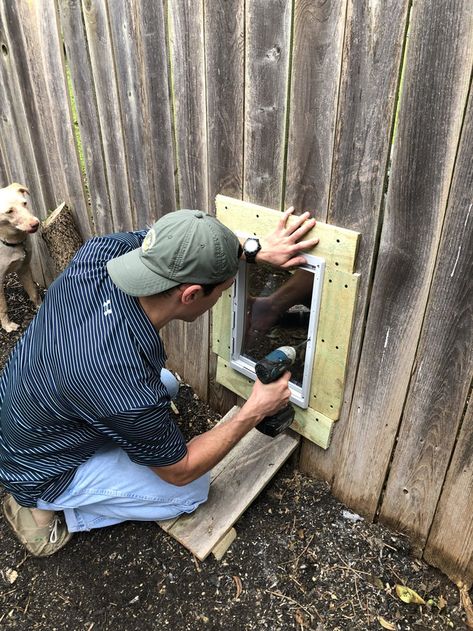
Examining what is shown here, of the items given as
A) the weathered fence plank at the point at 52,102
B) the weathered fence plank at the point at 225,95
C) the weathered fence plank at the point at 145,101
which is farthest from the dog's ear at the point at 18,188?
the weathered fence plank at the point at 225,95

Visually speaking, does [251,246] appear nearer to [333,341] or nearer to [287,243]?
[287,243]

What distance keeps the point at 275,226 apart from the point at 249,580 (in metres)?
1.57

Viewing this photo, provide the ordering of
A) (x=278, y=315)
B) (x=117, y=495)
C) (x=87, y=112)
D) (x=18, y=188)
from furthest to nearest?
(x=18, y=188) < (x=87, y=112) < (x=278, y=315) < (x=117, y=495)

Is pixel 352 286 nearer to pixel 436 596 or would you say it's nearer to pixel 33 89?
pixel 436 596

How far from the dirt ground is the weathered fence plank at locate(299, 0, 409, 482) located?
3.25 ft

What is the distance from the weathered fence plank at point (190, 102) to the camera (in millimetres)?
1946

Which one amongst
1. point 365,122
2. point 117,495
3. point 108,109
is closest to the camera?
point 365,122

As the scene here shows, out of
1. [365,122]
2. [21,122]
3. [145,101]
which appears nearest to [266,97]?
[365,122]

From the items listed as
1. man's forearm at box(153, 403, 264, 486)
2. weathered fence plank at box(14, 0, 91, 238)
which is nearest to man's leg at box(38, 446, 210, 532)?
man's forearm at box(153, 403, 264, 486)

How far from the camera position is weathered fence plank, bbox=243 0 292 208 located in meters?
1.64

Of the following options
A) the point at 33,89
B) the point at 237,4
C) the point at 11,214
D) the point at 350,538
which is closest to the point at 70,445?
the point at 350,538

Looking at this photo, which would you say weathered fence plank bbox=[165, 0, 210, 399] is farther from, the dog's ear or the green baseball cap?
A: the dog's ear

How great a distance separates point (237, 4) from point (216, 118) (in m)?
0.44

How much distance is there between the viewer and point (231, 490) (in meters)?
2.25
